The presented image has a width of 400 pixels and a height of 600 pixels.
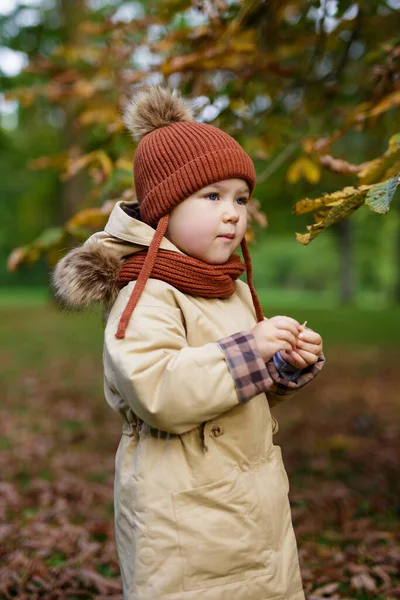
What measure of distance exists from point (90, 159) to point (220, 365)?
6.66 ft

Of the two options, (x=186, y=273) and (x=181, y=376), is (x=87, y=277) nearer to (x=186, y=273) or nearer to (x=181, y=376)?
(x=186, y=273)

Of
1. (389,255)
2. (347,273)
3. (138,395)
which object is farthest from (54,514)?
(389,255)

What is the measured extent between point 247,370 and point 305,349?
23cm

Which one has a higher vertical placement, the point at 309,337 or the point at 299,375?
the point at 309,337

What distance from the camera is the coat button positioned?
1.87 m

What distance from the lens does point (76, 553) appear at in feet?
11.1

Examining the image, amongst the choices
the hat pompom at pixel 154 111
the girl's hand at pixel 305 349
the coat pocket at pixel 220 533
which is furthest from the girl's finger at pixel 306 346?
the hat pompom at pixel 154 111

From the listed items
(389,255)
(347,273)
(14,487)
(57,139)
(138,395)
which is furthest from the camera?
(389,255)

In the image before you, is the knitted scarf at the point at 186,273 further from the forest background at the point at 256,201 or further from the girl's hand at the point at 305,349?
the forest background at the point at 256,201

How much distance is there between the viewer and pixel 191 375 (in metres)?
1.71

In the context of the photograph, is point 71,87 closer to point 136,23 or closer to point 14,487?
point 136,23

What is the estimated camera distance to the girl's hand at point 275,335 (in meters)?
1.79

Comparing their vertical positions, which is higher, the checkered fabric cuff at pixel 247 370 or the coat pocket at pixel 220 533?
the checkered fabric cuff at pixel 247 370

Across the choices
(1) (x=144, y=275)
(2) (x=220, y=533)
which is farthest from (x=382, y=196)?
(2) (x=220, y=533)
